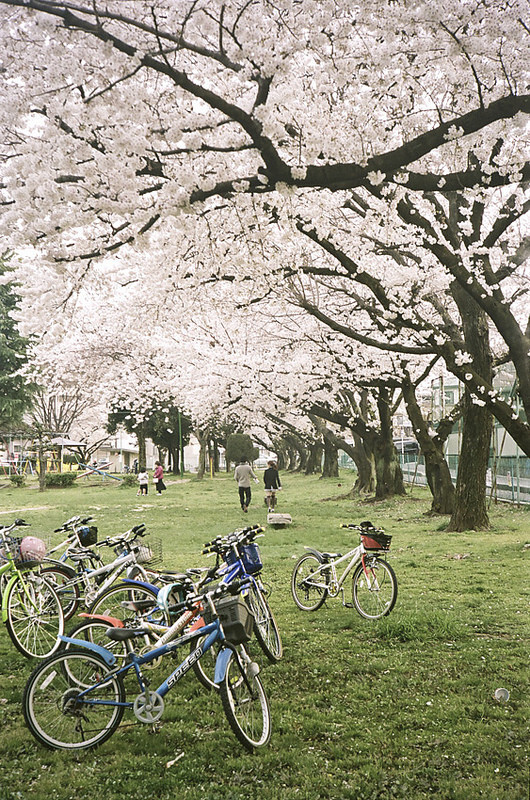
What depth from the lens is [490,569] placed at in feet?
31.7

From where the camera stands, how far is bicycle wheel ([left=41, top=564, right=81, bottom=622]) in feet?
20.8

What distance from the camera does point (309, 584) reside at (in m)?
7.54

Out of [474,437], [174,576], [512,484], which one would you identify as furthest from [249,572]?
[512,484]

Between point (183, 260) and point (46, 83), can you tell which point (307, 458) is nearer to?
point (183, 260)

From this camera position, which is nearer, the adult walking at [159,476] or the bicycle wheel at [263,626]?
the bicycle wheel at [263,626]

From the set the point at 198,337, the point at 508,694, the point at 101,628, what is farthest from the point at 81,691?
the point at 198,337

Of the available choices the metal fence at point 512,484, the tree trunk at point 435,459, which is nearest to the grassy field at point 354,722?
the tree trunk at point 435,459

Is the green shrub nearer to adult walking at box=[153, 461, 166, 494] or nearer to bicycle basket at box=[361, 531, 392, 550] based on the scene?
adult walking at box=[153, 461, 166, 494]

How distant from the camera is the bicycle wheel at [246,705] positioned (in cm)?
388

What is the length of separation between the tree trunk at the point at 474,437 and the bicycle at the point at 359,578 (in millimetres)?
6362

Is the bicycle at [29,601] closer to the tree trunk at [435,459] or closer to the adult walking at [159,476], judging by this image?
→ the tree trunk at [435,459]

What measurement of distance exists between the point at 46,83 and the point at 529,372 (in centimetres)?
656

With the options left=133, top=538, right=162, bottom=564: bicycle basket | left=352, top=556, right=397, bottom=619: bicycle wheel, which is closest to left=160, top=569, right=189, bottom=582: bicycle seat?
left=133, top=538, right=162, bottom=564: bicycle basket

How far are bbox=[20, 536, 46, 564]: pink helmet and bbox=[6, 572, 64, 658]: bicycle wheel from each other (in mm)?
145
